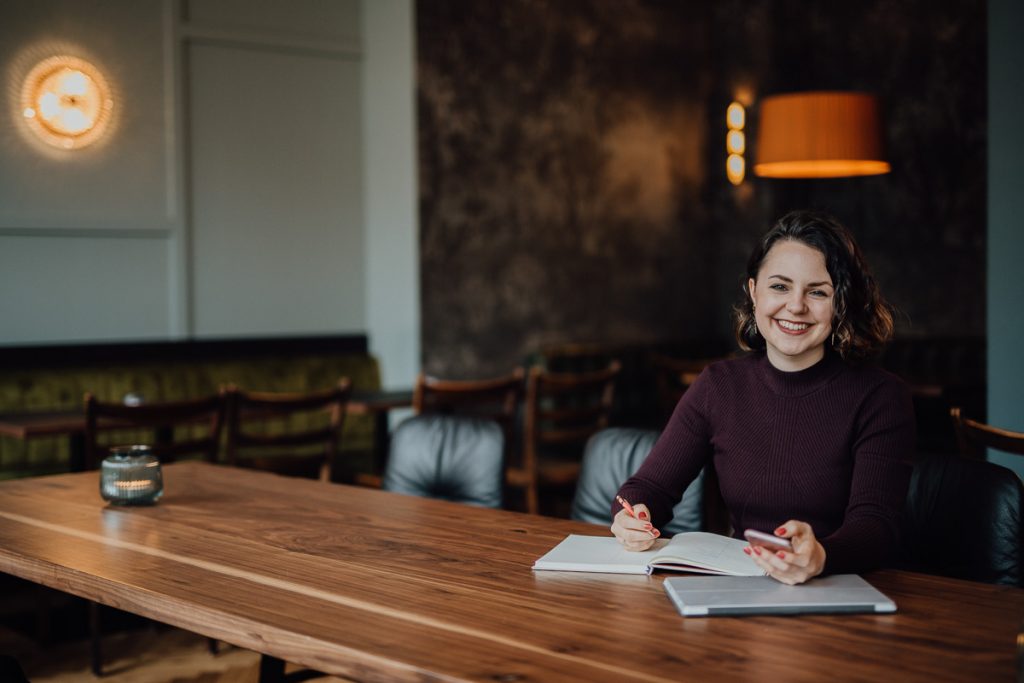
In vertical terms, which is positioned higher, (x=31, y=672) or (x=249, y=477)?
(x=249, y=477)

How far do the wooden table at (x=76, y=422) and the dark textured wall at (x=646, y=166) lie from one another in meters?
1.07

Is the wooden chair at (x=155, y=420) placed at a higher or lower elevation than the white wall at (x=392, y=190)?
lower

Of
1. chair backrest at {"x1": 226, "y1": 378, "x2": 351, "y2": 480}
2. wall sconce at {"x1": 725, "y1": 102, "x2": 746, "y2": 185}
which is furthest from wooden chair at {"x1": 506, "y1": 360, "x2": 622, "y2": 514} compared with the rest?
wall sconce at {"x1": 725, "y1": 102, "x2": 746, "y2": 185}

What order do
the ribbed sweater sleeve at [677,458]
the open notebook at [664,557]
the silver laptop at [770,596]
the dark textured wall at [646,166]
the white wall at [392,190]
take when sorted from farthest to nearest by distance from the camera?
the dark textured wall at [646,166], the white wall at [392,190], the ribbed sweater sleeve at [677,458], the open notebook at [664,557], the silver laptop at [770,596]

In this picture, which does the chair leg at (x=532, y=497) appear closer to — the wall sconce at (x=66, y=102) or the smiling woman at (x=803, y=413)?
the smiling woman at (x=803, y=413)

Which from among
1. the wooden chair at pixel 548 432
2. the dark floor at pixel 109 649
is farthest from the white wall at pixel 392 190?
the dark floor at pixel 109 649

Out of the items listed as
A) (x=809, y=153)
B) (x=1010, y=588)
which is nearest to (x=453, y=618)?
(x=1010, y=588)

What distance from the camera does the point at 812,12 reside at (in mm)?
7645

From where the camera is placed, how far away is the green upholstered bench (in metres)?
4.93

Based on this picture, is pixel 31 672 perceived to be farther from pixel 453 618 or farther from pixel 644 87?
pixel 644 87

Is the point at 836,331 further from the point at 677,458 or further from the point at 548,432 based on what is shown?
the point at 548,432

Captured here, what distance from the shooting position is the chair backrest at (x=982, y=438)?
2590 millimetres

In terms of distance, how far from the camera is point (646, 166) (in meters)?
7.34

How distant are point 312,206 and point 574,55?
1.96 m
